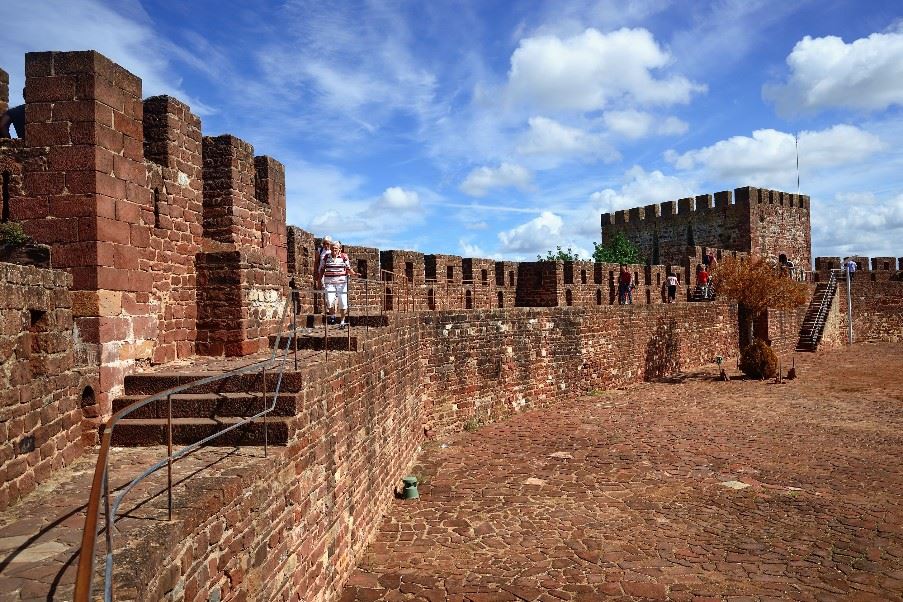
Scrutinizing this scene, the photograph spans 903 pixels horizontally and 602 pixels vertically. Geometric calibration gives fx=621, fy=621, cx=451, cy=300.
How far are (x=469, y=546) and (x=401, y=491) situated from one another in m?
2.28

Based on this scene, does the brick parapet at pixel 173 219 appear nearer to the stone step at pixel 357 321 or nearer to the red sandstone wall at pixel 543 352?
the stone step at pixel 357 321

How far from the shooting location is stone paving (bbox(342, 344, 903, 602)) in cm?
615

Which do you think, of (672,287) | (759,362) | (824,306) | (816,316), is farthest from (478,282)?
(824,306)

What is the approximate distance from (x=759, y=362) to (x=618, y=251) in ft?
66.6

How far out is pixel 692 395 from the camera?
1666 centimetres

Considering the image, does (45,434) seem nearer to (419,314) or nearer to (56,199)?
(56,199)

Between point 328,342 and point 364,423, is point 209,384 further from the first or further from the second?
point 364,423

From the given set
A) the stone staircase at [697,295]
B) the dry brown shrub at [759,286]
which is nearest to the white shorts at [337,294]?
the dry brown shrub at [759,286]

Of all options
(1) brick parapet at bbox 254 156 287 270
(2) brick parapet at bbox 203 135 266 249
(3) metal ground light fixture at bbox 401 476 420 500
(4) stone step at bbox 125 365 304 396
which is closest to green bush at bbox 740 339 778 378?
(3) metal ground light fixture at bbox 401 476 420 500

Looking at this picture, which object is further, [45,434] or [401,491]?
[401,491]

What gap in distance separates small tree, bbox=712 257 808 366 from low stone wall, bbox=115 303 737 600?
366 cm

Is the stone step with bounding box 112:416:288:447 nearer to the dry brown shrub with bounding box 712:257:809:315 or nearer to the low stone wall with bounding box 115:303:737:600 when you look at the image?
the low stone wall with bounding box 115:303:737:600

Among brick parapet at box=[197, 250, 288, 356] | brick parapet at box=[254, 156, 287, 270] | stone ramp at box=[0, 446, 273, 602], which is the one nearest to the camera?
stone ramp at box=[0, 446, 273, 602]

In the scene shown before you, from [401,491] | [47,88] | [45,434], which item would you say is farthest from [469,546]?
[47,88]
